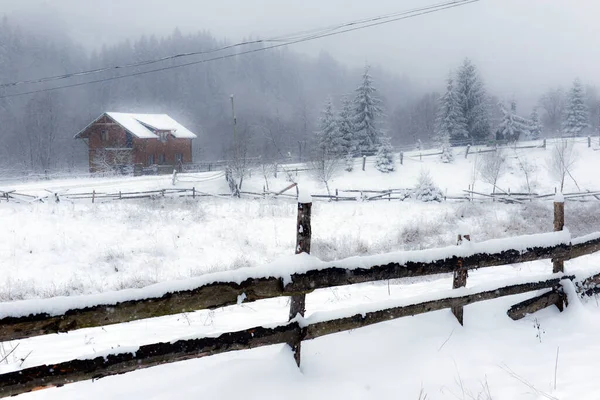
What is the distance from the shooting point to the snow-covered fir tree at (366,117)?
47.8m

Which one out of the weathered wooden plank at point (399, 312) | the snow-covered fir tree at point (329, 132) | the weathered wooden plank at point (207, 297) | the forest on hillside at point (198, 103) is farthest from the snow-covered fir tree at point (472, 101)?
the weathered wooden plank at point (207, 297)

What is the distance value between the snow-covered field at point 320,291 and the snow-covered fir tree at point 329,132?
6108 millimetres

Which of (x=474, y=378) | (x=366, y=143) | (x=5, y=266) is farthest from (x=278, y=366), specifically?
(x=366, y=143)

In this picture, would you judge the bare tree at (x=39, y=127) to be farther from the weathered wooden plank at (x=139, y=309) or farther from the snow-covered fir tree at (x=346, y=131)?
the weathered wooden plank at (x=139, y=309)

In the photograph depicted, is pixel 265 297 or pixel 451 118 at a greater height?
pixel 451 118

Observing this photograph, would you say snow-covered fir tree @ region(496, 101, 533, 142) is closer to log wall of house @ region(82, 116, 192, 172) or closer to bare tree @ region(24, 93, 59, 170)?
log wall of house @ region(82, 116, 192, 172)

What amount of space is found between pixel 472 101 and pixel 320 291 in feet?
166

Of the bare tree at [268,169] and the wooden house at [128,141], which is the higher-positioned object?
the wooden house at [128,141]

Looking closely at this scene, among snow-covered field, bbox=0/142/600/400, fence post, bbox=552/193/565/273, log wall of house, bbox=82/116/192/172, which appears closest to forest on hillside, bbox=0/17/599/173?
log wall of house, bbox=82/116/192/172

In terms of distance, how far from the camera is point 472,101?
2061 inches

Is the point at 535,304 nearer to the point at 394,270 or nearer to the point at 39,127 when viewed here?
the point at 394,270

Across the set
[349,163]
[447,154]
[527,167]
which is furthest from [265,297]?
[447,154]

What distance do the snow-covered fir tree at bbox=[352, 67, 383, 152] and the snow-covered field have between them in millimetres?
7459

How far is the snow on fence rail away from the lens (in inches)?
104
